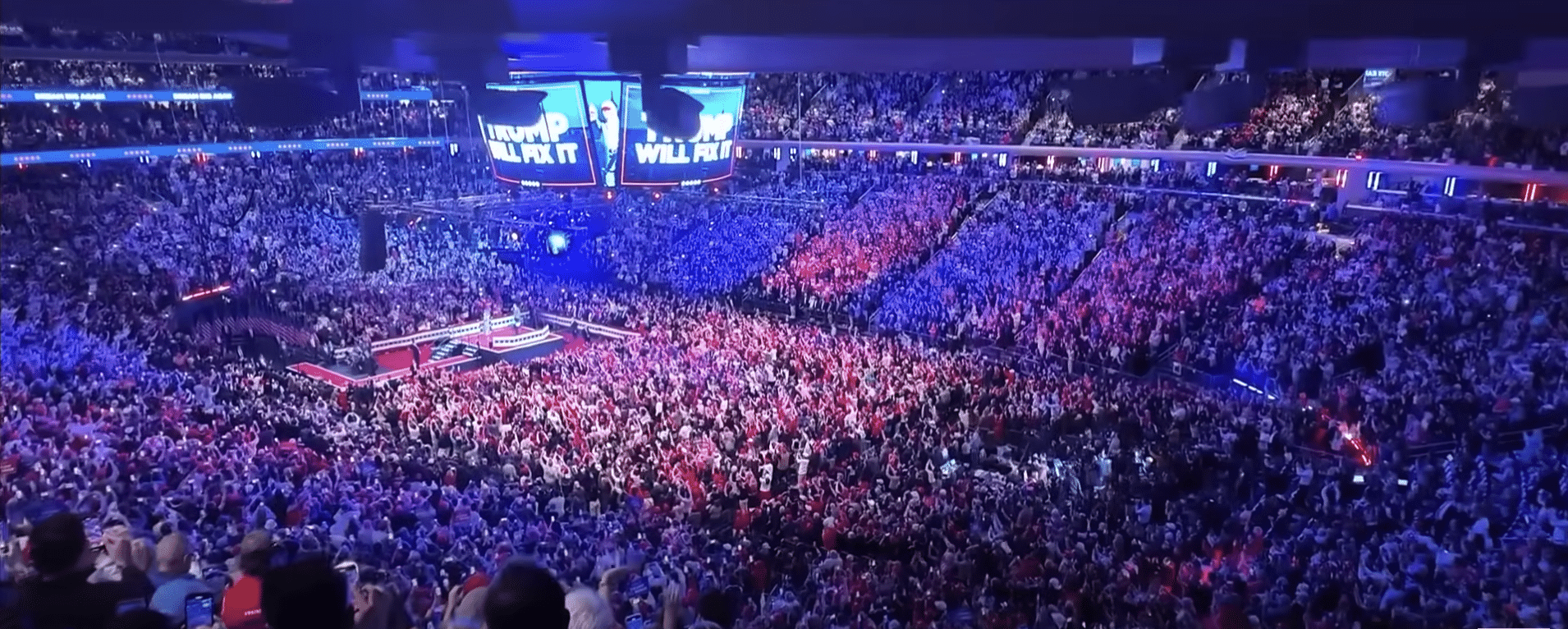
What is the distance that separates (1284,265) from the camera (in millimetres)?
17219

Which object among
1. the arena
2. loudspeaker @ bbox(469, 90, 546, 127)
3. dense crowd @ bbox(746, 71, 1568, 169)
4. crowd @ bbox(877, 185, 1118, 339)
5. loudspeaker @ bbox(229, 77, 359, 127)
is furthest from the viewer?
crowd @ bbox(877, 185, 1118, 339)

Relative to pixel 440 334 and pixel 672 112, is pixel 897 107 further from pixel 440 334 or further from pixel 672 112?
pixel 672 112

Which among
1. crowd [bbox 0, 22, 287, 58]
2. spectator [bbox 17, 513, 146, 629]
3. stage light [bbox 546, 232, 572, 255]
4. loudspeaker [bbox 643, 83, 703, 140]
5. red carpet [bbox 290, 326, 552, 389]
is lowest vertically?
red carpet [bbox 290, 326, 552, 389]

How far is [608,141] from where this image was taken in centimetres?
1664

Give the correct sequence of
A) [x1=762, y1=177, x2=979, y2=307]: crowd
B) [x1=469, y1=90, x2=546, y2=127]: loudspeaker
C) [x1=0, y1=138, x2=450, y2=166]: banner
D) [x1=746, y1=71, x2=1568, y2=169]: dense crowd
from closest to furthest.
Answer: [x1=469, y1=90, x2=546, y2=127]: loudspeaker → [x1=746, y1=71, x2=1568, y2=169]: dense crowd → [x1=762, y1=177, x2=979, y2=307]: crowd → [x1=0, y1=138, x2=450, y2=166]: banner

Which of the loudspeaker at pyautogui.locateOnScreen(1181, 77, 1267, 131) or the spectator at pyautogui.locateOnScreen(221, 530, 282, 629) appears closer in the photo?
the spectator at pyautogui.locateOnScreen(221, 530, 282, 629)

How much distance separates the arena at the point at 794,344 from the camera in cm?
509

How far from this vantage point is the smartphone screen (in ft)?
13.8

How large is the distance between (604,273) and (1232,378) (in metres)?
16.7

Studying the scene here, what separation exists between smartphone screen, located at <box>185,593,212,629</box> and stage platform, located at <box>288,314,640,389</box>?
1285cm

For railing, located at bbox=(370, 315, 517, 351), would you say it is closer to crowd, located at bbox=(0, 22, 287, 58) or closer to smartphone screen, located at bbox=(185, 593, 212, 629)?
crowd, located at bbox=(0, 22, 287, 58)

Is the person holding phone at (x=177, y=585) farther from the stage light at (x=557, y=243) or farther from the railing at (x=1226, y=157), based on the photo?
the stage light at (x=557, y=243)

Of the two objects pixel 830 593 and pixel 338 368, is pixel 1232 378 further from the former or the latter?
pixel 338 368

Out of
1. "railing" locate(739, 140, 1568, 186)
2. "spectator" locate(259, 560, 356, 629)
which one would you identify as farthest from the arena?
"railing" locate(739, 140, 1568, 186)
